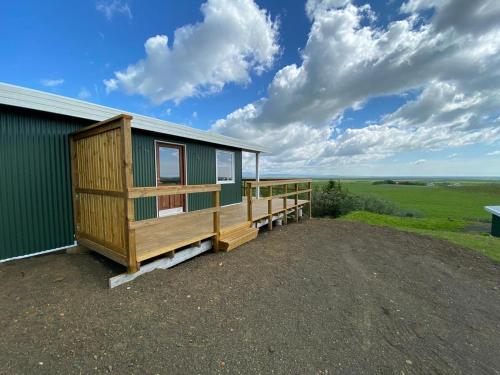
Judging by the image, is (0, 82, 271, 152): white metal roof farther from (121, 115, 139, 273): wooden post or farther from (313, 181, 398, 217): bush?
(313, 181, 398, 217): bush

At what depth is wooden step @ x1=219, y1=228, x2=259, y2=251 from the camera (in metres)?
4.26

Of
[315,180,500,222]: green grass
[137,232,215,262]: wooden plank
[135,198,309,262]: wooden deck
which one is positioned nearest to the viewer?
[137,232,215,262]: wooden plank

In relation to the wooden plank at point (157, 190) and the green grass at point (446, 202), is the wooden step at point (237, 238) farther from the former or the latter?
the green grass at point (446, 202)

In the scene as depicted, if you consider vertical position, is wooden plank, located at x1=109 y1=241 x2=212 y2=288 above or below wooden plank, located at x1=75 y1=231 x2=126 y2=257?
below

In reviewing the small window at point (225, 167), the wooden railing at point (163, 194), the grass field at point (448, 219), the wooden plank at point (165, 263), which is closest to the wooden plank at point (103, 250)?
the wooden plank at point (165, 263)

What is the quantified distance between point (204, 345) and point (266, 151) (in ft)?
29.0

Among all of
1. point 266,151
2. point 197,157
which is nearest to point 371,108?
point 266,151

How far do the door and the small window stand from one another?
5.21 feet

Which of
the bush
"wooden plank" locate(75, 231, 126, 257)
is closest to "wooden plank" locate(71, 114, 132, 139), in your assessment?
"wooden plank" locate(75, 231, 126, 257)

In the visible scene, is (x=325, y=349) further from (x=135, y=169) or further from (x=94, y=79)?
(x=94, y=79)

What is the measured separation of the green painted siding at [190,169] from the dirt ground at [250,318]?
1.97 meters

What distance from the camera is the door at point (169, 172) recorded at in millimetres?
5859

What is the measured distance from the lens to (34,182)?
3.67 metres

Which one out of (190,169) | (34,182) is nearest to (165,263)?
(34,182)
